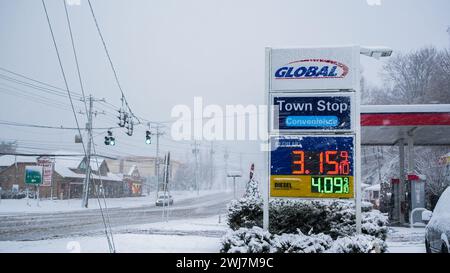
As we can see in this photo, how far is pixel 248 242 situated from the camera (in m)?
7.97

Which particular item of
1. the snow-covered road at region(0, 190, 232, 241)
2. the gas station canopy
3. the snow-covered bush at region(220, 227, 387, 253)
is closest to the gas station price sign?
the snow-covered bush at region(220, 227, 387, 253)

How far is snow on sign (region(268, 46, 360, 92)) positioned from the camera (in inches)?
351

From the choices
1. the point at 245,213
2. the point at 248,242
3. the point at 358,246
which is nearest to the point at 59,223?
the point at 245,213

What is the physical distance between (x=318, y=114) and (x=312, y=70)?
0.88 metres

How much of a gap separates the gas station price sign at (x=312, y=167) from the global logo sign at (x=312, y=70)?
1.20 m

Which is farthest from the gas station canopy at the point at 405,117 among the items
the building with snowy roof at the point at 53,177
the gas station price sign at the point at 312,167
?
the building with snowy roof at the point at 53,177

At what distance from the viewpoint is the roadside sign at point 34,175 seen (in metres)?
39.4

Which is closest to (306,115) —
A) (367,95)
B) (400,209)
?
(400,209)

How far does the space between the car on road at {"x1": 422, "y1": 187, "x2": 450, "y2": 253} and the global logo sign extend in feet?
10.5

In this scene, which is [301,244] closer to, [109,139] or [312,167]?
[312,167]

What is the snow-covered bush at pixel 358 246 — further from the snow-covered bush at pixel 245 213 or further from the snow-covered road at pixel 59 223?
the snow-covered road at pixel 59 223
